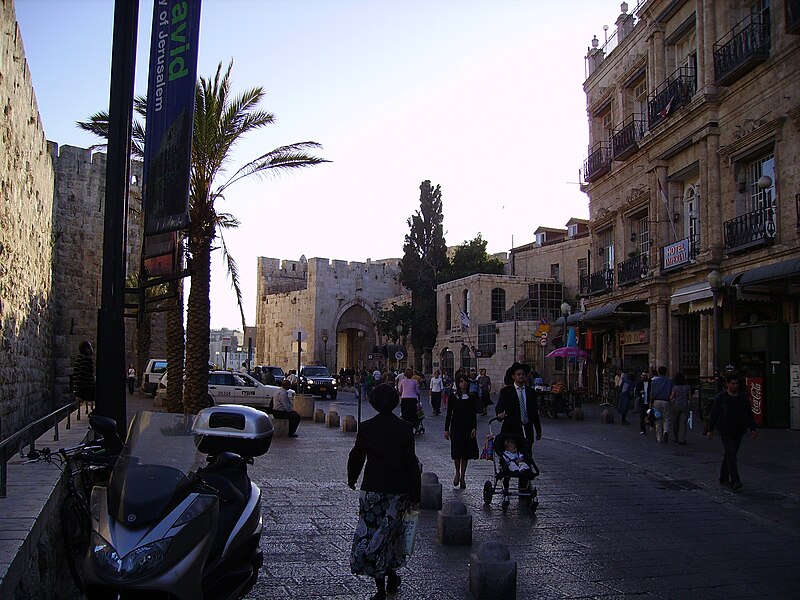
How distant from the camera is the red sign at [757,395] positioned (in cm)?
1808

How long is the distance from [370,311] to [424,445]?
161 ft

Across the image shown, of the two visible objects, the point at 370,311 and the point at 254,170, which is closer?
the point at 254,170

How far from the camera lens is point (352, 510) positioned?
866 centimetres

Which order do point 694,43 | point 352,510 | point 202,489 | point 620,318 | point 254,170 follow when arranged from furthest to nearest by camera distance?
point 620,318 → point 694,43 → point 254,170 → point 352,510 → point 202,489

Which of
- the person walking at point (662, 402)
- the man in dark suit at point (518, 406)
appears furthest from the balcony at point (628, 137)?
the man in dark suit at point (518, 406)

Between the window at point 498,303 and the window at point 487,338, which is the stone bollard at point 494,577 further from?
the window at point 498,303

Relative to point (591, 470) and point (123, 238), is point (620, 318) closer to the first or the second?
point (591, 470)

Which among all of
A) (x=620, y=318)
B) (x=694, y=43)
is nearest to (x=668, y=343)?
(x=620, y=318)

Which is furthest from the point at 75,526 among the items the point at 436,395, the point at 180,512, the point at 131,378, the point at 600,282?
the point at 131,378

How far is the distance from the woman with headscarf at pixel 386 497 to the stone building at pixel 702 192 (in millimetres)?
12716

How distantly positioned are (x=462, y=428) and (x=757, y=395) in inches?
433

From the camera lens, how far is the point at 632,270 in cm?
2566

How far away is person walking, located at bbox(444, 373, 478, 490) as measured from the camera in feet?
33.8

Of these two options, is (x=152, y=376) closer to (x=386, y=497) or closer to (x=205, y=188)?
(x=205, y=188)
